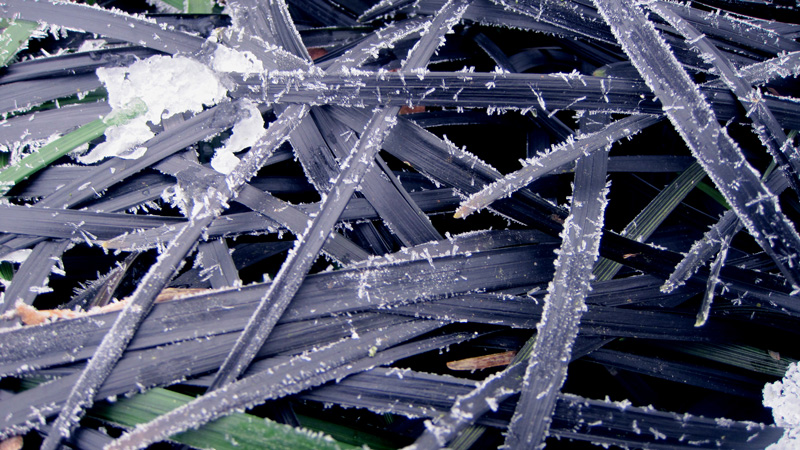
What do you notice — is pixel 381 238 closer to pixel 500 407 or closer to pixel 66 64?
pixel 500 407

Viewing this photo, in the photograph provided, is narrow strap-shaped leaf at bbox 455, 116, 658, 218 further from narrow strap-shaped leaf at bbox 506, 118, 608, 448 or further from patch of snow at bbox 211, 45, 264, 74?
patch of snow at bbox 211, 45, 264, 74

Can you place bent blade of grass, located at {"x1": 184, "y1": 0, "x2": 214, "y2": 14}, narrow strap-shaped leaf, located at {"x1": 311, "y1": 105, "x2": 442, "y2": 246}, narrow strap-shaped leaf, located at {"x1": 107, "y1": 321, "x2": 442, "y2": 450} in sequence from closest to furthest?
1. narrow strap-shaped leaf, located at {"x1": 107, "y1": 321, "x2": 442, "y2": 450}
2. narrow strap-shaped leaf, located at {"x1": 311, "y1": 105, "x2": 442, "y2": 246}
3. bent blade of grass, located at {"x1": 184, "y1": 0, "x2": 214, "y2": 14}

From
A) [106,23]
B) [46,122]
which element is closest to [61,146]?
[46,122]

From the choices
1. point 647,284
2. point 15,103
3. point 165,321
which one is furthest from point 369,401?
point 15,103

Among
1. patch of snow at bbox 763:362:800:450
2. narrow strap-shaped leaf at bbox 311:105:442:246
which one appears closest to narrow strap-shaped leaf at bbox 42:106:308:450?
narrow strap-shaped leaf at bbox 311:105:442:246

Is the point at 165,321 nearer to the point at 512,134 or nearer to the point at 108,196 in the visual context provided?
the point at 108,196
